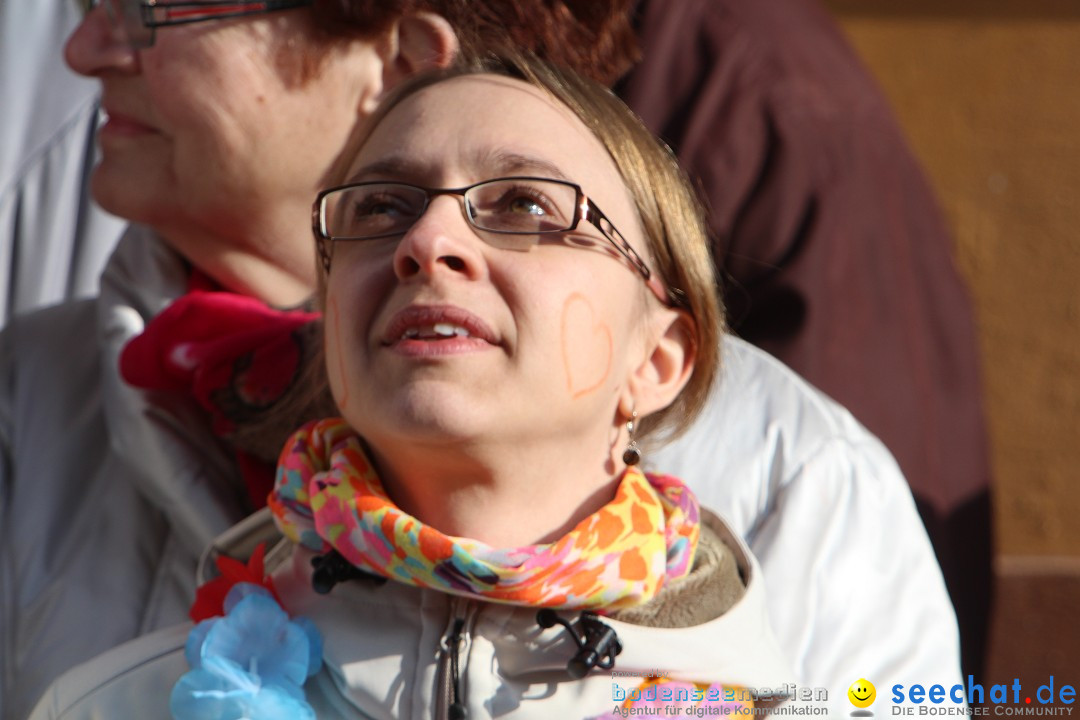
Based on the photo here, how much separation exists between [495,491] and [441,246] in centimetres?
31

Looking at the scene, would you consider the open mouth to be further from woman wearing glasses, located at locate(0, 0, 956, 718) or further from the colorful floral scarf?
woman wearing glasses, located at locate(0, 0, 956, 718)

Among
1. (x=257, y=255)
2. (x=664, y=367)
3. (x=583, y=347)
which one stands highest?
(x=583, y=347)

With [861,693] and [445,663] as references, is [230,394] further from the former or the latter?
[861,693]

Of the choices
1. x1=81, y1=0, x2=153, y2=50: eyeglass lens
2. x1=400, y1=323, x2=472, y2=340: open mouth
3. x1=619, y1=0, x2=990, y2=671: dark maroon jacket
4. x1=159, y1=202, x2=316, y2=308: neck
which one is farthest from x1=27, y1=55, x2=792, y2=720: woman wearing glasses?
x1=619, y1=0, x2=990, y2=671: dark maroon jacket

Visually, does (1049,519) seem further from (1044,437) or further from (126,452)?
(126,452)

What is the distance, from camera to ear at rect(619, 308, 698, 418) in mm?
1793

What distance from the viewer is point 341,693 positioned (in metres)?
1.62

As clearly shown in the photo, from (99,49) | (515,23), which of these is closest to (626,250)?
(515,23)

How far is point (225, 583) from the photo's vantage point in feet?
5.76

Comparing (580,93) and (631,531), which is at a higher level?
(580,93)

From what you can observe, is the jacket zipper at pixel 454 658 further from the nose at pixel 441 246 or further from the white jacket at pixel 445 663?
the nose at pixel 441 246

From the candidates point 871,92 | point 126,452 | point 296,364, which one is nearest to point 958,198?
point 871,92

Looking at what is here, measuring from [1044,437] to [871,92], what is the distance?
1.31 meters

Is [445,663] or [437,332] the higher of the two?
[437,332]
